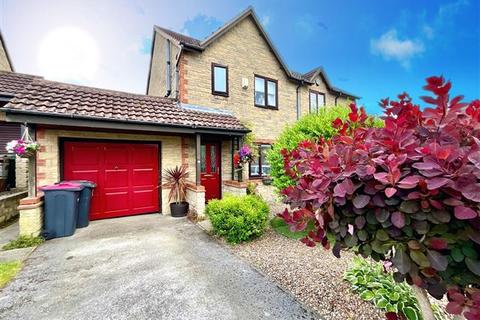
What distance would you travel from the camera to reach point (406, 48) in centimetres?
1881

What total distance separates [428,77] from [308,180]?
911 millimetres

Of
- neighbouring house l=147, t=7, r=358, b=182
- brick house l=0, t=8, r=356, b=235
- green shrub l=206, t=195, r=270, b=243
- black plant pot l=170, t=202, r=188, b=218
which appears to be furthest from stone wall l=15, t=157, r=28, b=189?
green shrub l=206, t=195, r=270, b=243

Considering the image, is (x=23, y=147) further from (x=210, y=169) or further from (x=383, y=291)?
(x=383, y=291)

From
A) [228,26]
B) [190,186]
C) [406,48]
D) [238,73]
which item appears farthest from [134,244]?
[406,48]

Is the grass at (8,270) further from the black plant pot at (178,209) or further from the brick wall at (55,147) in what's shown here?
the black plant pot at (178,209)

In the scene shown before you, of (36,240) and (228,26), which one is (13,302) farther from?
(228,26)

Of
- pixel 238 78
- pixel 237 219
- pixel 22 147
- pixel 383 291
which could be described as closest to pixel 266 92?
pixel 238 78

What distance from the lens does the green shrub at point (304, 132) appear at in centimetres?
554

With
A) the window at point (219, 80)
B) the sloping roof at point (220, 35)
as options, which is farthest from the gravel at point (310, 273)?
the sloping roof at point (220, 35)

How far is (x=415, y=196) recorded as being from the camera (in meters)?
1.09

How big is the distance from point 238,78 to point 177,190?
6535mm

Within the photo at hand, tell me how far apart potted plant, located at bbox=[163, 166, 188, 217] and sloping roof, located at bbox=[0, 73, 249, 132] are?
70.9 inches

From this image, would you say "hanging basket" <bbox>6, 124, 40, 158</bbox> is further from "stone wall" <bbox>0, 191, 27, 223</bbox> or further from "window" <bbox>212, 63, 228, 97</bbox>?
"window" <bbox>212, 63, 228, 97</bbox>

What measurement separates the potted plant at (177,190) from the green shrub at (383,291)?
545 cm
